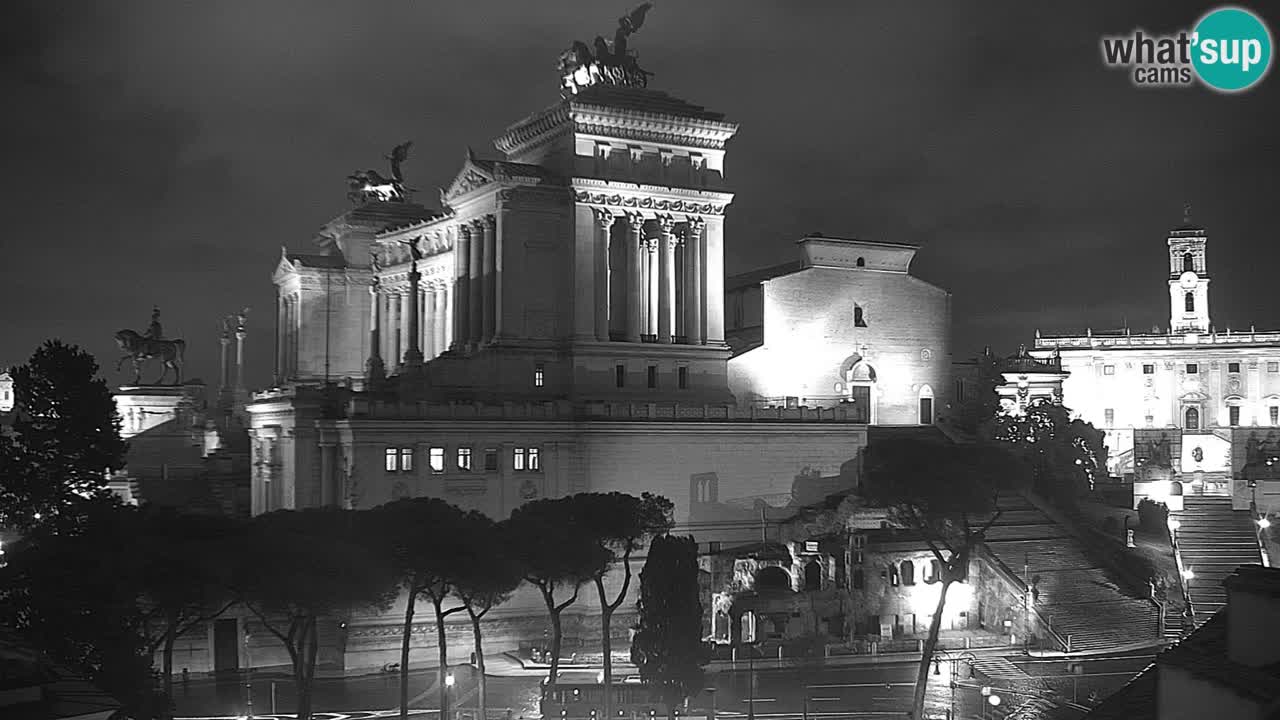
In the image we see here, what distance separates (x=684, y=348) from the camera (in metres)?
81.1

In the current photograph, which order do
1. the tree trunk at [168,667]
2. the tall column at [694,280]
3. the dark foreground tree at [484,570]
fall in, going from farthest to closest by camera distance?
the tall column at [694,280]
the dark foreground tree at [484,570]
the tree trunk at [168,667]

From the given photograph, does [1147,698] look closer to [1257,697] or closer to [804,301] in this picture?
[1257,697]

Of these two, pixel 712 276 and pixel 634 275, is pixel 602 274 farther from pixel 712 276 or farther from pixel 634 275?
pixel 712 276

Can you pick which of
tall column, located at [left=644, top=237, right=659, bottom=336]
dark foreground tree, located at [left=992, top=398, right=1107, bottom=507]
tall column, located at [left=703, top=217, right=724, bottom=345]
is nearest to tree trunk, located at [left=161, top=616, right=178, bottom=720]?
tall column, located at [left=644, top=237, right=659, bottom=336]

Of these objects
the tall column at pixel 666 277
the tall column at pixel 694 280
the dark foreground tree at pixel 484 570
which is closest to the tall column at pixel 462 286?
the tall column at pixel 666 277

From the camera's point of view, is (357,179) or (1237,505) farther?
(357,179)

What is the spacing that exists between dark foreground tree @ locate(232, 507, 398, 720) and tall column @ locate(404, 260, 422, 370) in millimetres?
26793

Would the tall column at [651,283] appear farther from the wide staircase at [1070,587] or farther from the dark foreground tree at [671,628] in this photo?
the dark foreground tree at [671,628]

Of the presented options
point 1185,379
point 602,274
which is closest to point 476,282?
point 602,274

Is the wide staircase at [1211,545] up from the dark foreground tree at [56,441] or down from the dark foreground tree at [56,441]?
down

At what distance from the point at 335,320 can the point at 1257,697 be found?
3706 inches

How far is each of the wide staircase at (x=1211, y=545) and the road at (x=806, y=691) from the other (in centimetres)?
1253

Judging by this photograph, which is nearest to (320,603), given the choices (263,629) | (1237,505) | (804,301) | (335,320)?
(263,629)

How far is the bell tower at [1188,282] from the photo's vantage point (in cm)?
13962
